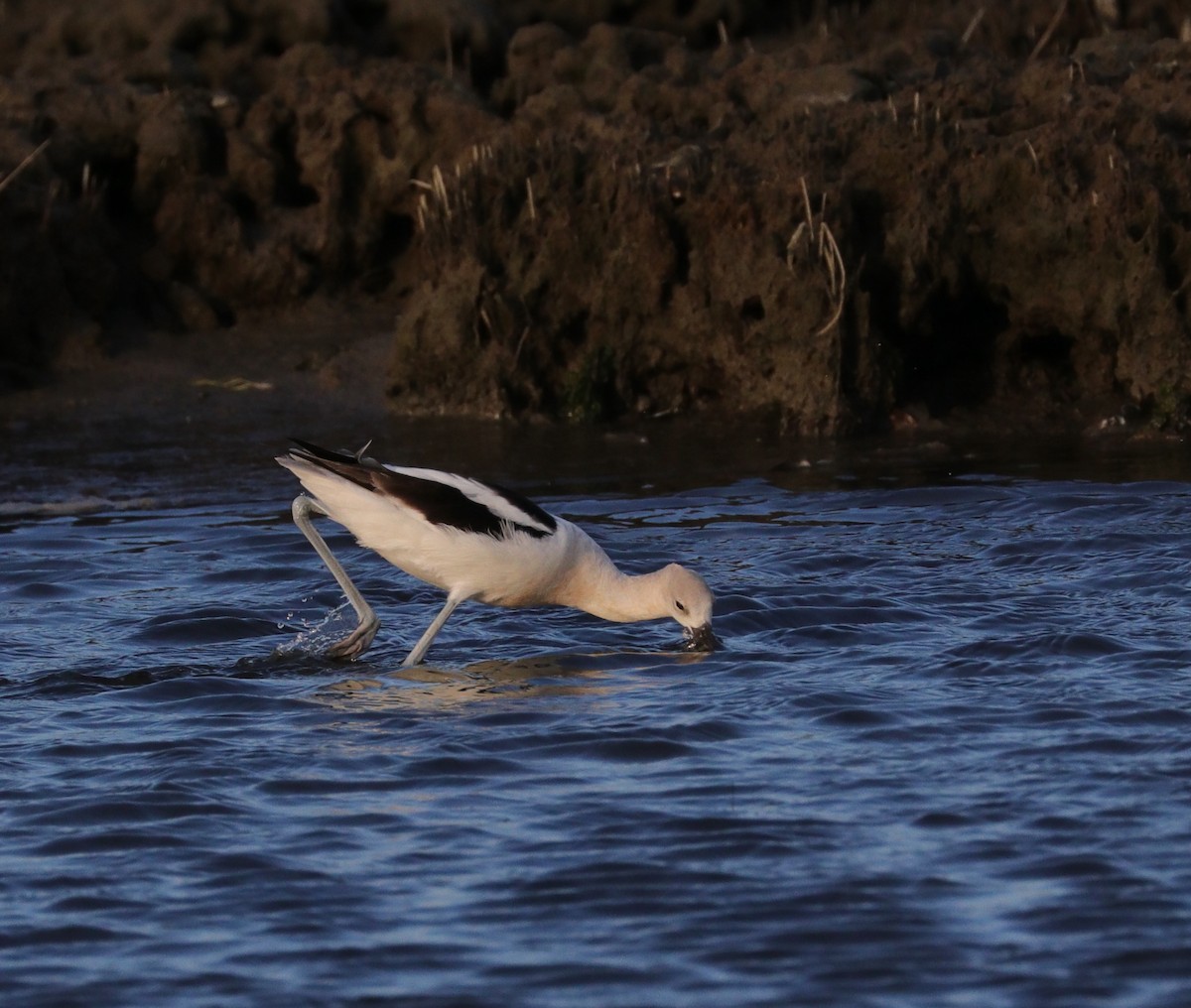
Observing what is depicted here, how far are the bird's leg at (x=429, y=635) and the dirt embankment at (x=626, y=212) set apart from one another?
4102mm

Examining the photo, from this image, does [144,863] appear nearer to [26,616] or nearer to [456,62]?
[26,616]

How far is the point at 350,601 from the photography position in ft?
28.2

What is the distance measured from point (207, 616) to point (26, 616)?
0.79m

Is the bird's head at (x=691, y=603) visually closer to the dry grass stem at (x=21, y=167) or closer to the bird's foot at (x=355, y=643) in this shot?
the bird's foot at (x=355, y=643)

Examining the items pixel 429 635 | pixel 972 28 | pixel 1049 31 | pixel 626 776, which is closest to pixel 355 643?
pixel 429 635

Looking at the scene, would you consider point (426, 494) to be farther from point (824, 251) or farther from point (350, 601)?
point (824, 251)

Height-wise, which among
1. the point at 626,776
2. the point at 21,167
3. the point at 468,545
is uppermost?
the point at 21,167

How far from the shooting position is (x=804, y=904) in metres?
5.48

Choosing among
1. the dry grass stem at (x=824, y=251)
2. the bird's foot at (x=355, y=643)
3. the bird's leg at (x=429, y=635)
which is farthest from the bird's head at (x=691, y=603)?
the dry grass stem at (x=824, y=251)

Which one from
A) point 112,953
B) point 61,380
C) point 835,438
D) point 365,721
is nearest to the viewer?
point 112,953

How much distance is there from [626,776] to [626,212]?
20.2 feet

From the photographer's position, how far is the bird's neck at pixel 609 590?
8.23 m

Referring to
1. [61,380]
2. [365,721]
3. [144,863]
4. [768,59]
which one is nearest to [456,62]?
[768,59]

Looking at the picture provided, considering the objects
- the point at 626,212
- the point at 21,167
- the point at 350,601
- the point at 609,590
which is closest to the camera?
the point at 609,590
